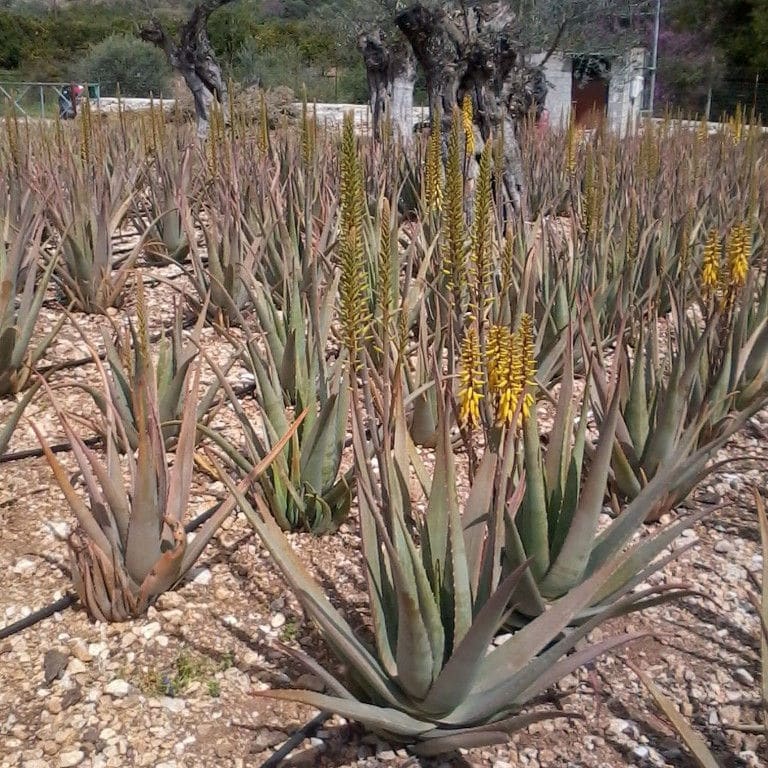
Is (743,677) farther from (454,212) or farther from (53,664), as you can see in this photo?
(53,664)

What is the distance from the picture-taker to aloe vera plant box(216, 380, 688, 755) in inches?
56.3

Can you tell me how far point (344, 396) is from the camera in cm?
227

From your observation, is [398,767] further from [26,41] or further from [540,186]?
[26,41]

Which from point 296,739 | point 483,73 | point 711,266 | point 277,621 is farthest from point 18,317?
point 483,73

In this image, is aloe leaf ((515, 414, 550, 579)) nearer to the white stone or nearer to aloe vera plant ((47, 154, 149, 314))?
the white stone

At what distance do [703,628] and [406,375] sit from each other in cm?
106

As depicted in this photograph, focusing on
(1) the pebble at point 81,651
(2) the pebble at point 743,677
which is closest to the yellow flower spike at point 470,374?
(2) the pebble at point 743,677

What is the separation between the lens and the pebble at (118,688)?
5.76ft

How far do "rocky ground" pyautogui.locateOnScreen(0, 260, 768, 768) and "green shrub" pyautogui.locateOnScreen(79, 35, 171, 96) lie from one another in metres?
20.7

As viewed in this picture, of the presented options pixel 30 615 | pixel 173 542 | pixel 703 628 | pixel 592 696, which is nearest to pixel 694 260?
pixel 703 628

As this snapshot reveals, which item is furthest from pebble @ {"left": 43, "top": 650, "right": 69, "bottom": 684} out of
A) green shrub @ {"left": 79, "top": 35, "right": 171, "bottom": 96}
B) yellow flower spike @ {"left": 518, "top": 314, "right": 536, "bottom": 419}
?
green shrub @ {"left": 79, "top": 35, "right": 171, "bottom": 96}

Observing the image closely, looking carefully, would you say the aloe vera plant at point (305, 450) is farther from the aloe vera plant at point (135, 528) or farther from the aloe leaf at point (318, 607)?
the aloe leaf at point (318, 607)

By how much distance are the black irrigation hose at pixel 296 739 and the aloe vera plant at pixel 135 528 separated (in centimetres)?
48

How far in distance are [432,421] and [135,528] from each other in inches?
42.6
